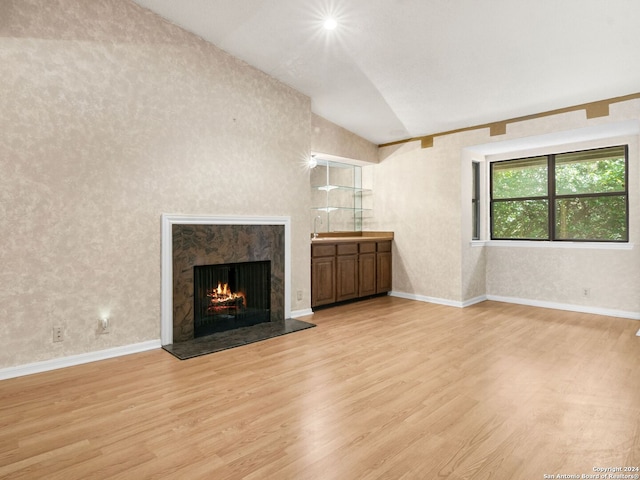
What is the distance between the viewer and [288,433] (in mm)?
2074

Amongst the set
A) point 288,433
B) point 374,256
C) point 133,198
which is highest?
point 133,198

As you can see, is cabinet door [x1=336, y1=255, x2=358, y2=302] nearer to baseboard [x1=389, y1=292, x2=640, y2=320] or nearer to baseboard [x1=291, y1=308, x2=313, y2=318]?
baseboard [x1=291, y1=308, x2=313, y2=318]

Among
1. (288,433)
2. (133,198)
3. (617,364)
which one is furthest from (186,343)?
(617,364)

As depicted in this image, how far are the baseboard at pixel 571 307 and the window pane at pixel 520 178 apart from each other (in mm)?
1554

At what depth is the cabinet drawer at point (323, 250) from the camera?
5016 millimetres

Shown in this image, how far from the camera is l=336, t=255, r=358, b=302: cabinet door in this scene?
538 cm

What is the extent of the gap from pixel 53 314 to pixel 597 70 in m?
5.33

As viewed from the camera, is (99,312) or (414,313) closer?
(99,312)

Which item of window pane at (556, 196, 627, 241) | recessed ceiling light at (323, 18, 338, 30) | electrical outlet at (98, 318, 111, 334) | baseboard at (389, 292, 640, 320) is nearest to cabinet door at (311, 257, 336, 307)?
baseboard at (389, 292, 640, 320)

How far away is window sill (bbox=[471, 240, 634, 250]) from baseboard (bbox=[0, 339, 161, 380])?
4535 mm

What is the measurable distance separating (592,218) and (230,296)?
481 centimetres

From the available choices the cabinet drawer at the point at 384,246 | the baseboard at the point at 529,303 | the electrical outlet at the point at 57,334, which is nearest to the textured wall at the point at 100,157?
the electrical outlet at the point at 57,334

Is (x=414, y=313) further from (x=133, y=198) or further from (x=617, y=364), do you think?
(x=133, y=198)

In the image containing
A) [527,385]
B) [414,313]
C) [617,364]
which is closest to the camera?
[527,385]
